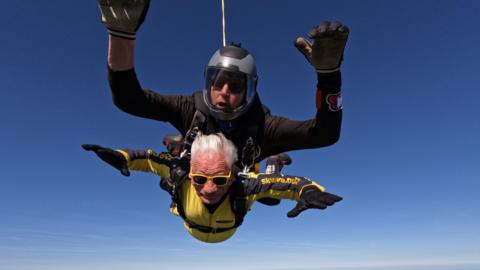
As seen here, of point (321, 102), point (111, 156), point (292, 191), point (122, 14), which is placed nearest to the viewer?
point (122, 14)

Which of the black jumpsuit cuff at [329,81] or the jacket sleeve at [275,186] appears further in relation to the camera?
the jacket sleeve at [275,186]

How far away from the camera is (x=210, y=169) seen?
321 centimetres

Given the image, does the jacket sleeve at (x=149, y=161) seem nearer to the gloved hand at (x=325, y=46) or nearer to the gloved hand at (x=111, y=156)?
the gloved hand at (x=111, y=156)

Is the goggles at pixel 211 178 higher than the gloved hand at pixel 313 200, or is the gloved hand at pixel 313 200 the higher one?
the goggles at pixel 211 178

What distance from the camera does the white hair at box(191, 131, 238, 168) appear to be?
3.17 m

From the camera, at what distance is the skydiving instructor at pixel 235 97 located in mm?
2492

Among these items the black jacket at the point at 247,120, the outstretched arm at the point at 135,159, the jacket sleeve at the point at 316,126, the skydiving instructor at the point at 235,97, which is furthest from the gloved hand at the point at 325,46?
the outstretched arm at the point at 135,159

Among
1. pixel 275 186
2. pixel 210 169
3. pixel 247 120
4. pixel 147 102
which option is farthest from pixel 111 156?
pixel 275 186

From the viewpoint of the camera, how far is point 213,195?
328 cm

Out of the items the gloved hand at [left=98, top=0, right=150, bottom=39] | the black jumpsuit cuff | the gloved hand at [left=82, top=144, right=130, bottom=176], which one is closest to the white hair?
the gloved hand at [left=82, top=144, right=130, bottom=176]

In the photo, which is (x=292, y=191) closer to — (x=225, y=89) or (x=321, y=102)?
(x=321, y=102)

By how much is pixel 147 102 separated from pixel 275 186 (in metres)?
1.22

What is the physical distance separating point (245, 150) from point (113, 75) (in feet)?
3.92

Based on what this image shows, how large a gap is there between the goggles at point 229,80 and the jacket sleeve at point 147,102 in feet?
1.20
